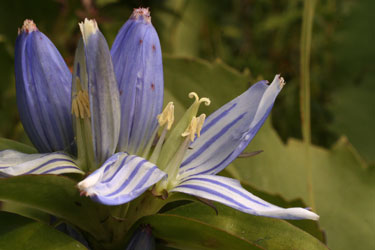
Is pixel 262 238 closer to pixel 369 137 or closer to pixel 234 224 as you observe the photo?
pixel 234 224

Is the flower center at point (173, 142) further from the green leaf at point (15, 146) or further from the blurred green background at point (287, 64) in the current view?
the blurred green background at point (287, 64)

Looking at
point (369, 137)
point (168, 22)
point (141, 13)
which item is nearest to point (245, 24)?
point (168, 22)

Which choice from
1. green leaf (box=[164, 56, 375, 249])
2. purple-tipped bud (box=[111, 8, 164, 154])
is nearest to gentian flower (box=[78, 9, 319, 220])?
purple-tipped bud (box=[111, 8, 164, 154])

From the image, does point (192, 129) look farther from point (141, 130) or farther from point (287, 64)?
point (287, 64)

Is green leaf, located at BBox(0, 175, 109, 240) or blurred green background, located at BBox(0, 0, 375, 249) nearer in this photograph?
green leaf, located at BBox(0, 175, 109, 240)

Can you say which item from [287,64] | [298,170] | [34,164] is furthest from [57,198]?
[287,64]

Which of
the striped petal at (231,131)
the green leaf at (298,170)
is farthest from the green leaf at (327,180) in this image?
the striped petal at (231,131)

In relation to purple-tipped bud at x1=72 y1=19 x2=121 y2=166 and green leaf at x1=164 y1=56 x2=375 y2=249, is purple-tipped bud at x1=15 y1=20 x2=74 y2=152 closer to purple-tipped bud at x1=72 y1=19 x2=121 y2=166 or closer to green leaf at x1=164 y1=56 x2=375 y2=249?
purple-tipped bud at x1=72 y1=19 x2=121 y2=166
